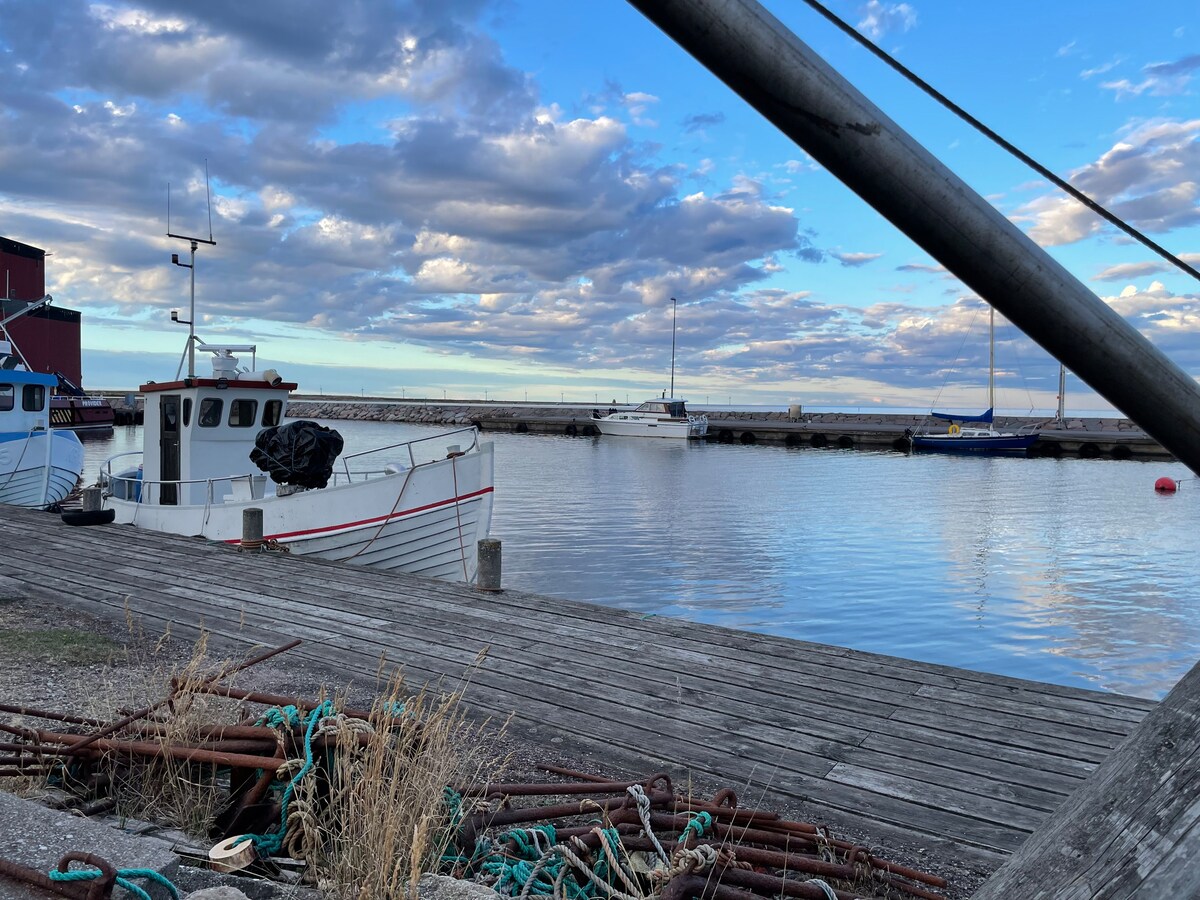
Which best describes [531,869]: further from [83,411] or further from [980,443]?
[83,411]

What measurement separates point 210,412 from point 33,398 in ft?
29.8

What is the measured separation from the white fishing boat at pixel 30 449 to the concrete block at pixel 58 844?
1815cm

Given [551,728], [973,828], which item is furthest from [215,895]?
[973,828]

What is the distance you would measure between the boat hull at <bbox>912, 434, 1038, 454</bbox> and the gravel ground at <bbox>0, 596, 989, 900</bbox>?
175 ft

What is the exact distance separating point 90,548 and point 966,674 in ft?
33.4

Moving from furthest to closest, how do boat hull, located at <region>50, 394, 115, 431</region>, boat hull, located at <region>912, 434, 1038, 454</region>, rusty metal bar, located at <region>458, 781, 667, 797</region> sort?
boat hull, located at <region>912, 434, 1038, 454</region>, boat hull, located at <region>50, 394, 115, 431</region>, rusty metal bar, located at <region>458, 781, 667, 797</region>

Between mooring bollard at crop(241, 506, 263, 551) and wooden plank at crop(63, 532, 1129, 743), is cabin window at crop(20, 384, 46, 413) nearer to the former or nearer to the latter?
mooring bollard at crop(241, 506, 263, 551)

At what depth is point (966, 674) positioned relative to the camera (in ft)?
20.0

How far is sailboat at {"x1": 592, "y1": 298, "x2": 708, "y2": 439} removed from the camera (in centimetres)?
6247

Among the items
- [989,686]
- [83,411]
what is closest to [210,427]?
A: [989,686]

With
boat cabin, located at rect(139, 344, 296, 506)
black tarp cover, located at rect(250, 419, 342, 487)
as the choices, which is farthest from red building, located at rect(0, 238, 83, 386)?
black tarp cover, located at rect(250, 419, 342, 487)

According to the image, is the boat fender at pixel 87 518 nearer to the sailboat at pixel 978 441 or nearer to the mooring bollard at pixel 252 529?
the mooring bollard at pixel 252 529

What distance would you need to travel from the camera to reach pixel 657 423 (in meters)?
63.4

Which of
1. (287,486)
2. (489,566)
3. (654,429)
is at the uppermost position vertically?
(654,429)
